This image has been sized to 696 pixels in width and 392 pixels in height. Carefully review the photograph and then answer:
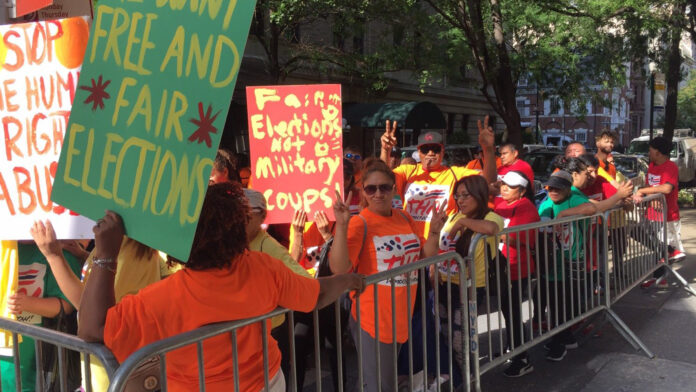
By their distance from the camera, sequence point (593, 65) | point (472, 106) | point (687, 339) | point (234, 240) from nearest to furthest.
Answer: point (234, 240), point (687, 339), point (593, 65), point (472, 106)

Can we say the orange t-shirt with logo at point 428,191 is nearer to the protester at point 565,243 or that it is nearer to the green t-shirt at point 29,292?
the protester at point 565,243

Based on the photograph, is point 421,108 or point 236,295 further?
point 421,108

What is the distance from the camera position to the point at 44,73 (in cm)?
255

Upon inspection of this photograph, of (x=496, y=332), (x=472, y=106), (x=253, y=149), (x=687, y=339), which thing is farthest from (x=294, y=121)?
(x=472, y=106)

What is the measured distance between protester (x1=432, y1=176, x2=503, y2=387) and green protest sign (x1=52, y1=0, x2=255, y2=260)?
2271 mm

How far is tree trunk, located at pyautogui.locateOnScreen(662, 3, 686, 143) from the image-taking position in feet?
48.2

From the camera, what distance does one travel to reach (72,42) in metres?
2.58

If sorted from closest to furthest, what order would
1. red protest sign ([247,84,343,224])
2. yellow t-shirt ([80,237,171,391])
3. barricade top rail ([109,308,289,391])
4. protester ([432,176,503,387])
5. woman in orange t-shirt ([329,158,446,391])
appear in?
1. barricade top rail ([109,308,289,391])
2. yellow t-shirt ([80,237,171,391])
3. woman in orange t-shirt ([329,158,446,391])
4. red protest sign ([247,84,343,224])
5. protester ([432,176,503,387])

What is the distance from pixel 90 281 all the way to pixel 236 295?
1.62ft

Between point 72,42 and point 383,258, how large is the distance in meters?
1.95

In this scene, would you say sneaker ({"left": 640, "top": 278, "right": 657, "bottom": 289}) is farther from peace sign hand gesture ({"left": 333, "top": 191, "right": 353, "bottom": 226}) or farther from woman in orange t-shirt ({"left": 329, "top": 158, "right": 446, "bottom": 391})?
peace sign hand gesture ({"left": 333, "top": 191, "right": 353, "bottom": 226})

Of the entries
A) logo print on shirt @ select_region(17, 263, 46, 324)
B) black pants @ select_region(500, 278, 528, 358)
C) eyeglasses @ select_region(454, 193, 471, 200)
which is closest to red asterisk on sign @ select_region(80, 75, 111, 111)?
logo print on shirt @ select_region(17, 263, 46, 324)

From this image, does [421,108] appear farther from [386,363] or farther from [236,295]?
[236,295]

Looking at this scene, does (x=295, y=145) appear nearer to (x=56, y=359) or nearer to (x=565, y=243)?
(x=56, y=359)
